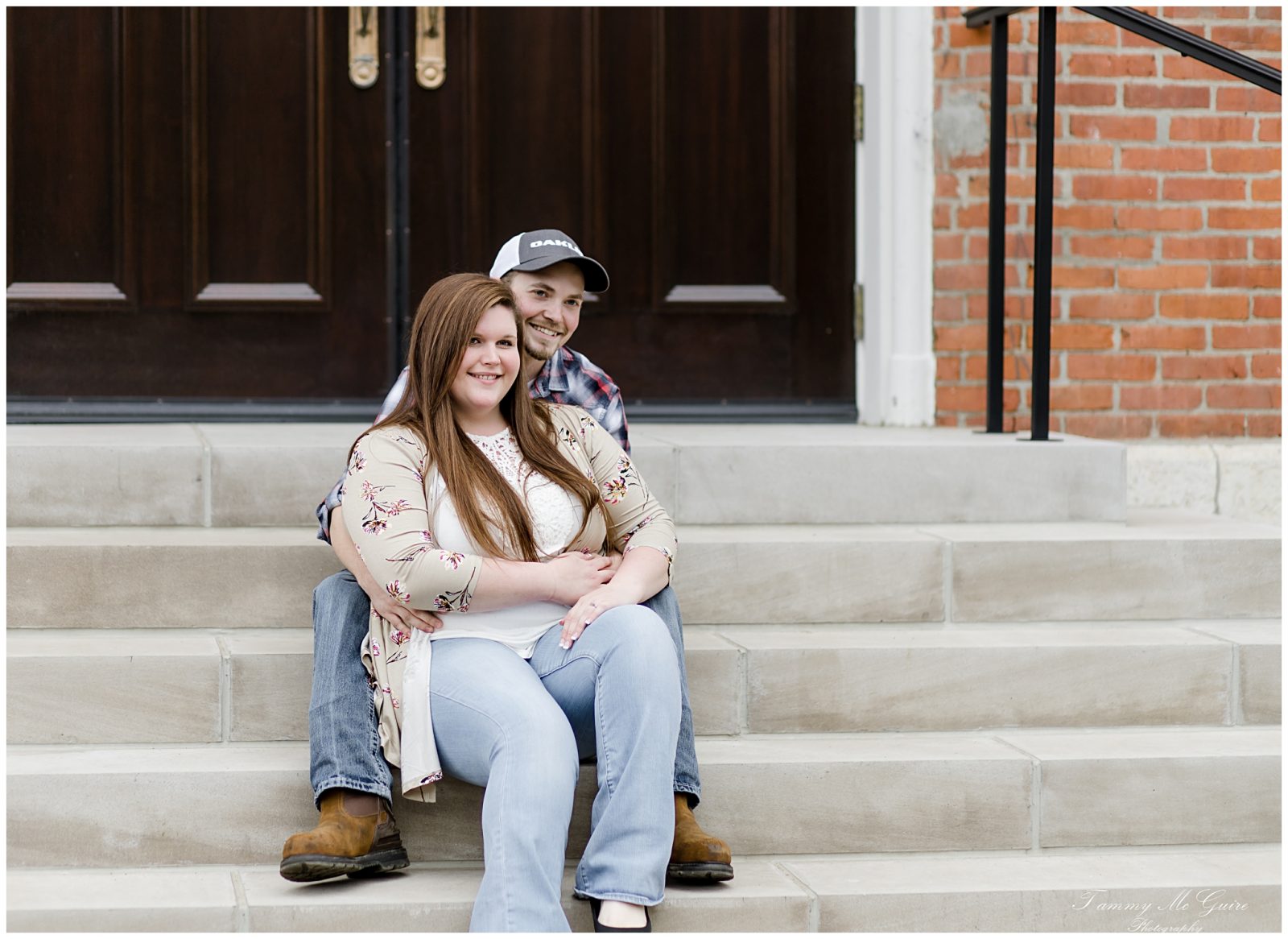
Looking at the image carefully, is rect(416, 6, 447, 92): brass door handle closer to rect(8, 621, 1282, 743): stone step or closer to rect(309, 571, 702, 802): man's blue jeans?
rect(8, 621, 1282, 743): stone step

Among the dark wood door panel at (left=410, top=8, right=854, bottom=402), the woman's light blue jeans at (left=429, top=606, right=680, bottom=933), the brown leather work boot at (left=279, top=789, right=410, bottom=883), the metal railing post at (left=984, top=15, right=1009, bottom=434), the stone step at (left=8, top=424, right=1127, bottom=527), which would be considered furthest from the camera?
the dark wood door panel at (left=410, top=8, right=854, bottom=402)

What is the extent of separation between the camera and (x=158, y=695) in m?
2.72

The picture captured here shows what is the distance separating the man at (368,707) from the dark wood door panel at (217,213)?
155 cm

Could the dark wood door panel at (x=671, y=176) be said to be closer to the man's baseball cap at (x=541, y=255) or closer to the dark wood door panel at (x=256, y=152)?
the dark wood door panel at (x=256, y=152)

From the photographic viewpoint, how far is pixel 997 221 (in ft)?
12.3

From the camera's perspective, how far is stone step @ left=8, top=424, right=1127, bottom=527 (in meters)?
3.23

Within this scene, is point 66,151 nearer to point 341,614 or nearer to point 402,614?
point 341,614

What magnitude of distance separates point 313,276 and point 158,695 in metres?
1.74

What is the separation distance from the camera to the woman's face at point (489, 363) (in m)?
2.53

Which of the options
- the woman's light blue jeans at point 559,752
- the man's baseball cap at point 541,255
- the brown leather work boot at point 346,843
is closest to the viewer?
the woman's light blue jeans at point 559,752

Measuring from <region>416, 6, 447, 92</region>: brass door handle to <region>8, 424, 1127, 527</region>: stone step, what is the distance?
3.75 ft

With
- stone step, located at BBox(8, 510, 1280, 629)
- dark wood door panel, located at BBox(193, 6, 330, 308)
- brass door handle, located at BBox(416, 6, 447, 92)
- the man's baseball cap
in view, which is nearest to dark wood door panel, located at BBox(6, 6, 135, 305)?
dark wood door panel, located at BBox(193, 6, 330, 308)

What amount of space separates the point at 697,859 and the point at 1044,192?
1.91 meters

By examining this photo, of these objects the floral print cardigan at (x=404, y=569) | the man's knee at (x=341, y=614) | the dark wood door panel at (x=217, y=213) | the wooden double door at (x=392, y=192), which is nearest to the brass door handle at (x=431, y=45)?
the wooden double door at (x=392, y=192)
